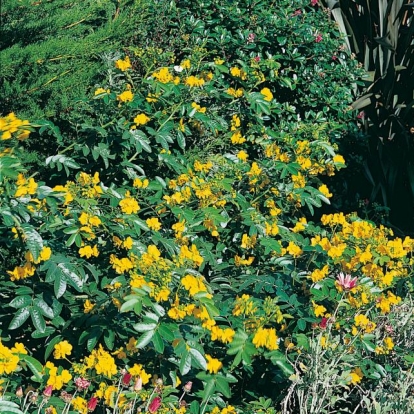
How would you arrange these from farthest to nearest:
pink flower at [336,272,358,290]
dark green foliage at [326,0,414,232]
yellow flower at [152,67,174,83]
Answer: dark green foliage at [326,0,414,232]
yellow flower at [152,67,174,83]
pink flower at [336,272,358,290]

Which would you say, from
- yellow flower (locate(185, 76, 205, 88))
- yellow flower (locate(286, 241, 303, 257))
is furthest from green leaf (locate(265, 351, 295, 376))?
yellow flower (locate(185, 76, 205, 88))

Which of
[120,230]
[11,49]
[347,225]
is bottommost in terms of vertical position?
[347,225]

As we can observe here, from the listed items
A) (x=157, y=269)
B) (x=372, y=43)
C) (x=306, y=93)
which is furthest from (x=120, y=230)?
(x=372, y=43)

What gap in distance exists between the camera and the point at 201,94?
369cm

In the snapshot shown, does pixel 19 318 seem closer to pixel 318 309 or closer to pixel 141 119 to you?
pixel 318 309

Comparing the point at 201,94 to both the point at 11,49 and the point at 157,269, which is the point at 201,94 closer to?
the point at 11,49

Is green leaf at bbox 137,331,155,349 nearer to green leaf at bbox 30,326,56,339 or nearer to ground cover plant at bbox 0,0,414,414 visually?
ground cover plant at bbox 0,0,414,414

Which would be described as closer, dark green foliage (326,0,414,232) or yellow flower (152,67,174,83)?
yellow flower (152,67,174,83)

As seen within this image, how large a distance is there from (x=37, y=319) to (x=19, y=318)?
6cm

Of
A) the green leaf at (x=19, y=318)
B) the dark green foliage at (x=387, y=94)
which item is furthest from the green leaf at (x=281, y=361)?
the dark green foliage at (x=387, y=94)

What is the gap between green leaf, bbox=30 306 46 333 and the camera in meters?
2.39

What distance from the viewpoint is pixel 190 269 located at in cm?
255

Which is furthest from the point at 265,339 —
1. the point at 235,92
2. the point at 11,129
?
the point at 235,92

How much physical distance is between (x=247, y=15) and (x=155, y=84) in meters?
1.26
